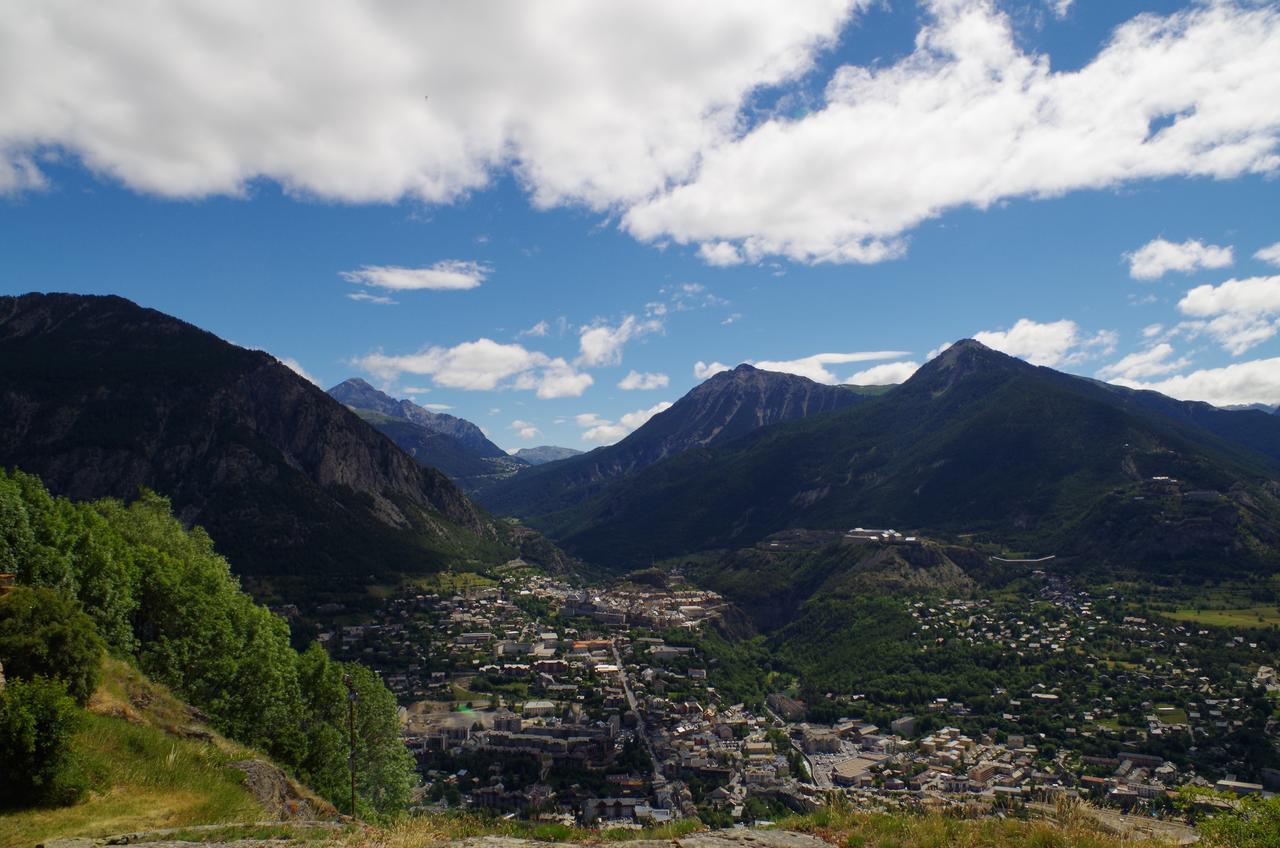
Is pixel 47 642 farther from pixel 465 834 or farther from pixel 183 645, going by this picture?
pixel 465 834

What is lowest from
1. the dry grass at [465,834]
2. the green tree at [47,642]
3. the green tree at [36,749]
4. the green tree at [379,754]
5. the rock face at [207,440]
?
the green tree at [379,754]

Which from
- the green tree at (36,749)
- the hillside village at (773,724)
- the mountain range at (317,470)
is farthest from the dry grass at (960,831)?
the mountain range at (317,470)

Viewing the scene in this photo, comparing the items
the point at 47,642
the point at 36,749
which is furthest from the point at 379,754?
the point at 36,749

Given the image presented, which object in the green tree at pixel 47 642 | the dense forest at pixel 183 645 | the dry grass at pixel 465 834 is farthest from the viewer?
the dense forest at pixel 183 645

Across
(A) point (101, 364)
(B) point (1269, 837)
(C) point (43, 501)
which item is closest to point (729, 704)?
(C) point (43, 501)

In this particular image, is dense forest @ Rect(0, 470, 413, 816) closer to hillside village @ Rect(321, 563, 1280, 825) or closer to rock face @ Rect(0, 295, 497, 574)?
hillside village @ Rect(321, 563, 1280, 825)

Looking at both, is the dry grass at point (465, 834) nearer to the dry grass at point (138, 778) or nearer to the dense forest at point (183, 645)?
the dry grass at point (138, 778)
